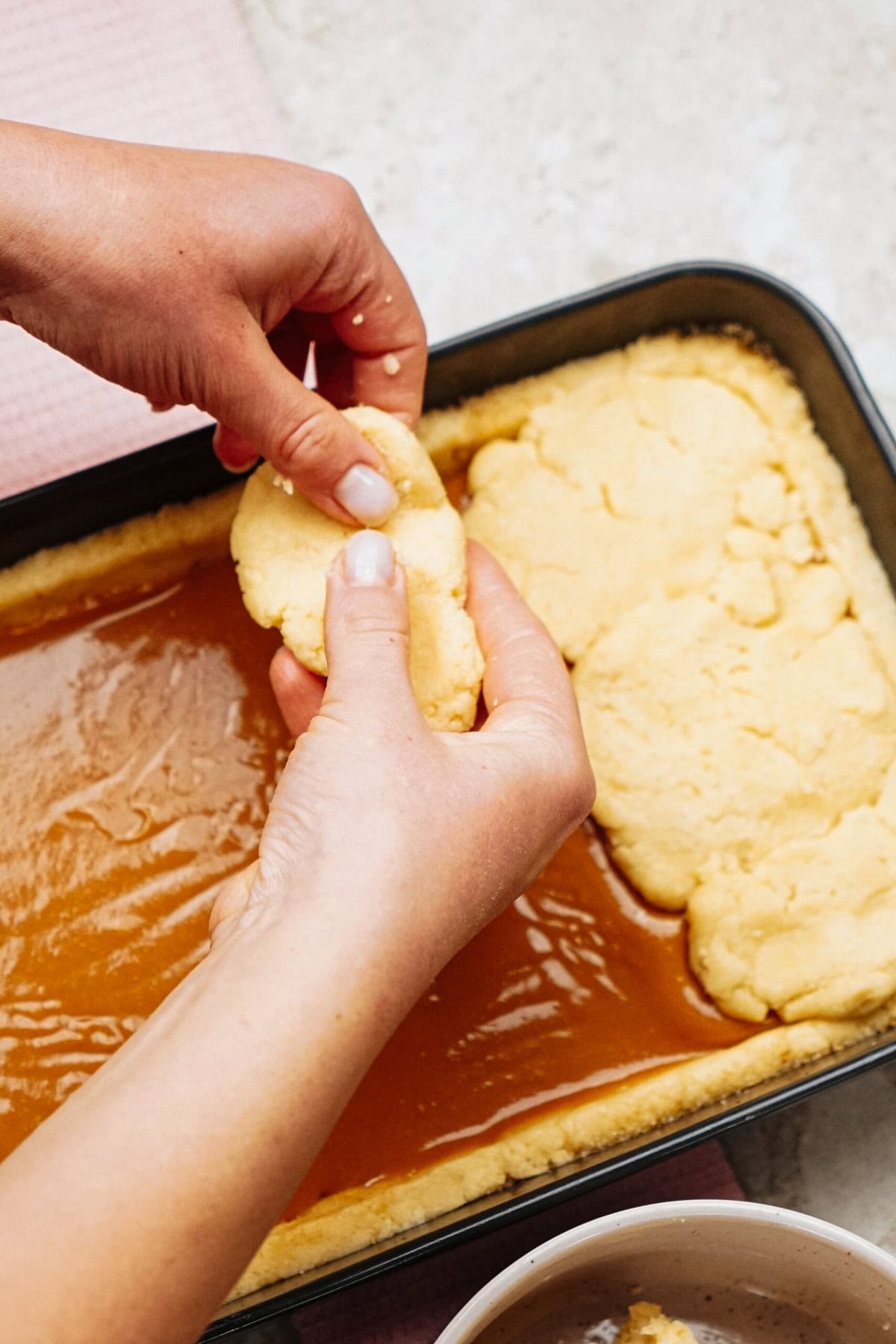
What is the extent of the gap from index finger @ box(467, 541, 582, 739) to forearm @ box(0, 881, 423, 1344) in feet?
1.15

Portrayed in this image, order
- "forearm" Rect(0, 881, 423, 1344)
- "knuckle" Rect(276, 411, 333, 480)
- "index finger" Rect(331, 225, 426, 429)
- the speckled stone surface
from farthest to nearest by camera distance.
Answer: the speckled stone surface → "index finger" Rect(331, 225, 426, 429) → "knuckle" Rect(276, 411, 333, 480) → "forearm" Rect(0, 881, 423, 1344)

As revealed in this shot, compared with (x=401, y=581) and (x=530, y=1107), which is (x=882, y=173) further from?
(x=530, y=1107)

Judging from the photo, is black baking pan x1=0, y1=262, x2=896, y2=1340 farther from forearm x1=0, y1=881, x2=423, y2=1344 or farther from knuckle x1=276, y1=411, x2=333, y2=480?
forearm x1=0, y1=881, x2=423, y2=1344

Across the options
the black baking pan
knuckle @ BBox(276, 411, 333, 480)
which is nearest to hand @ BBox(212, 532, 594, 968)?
knuckle @ BBox(276, 411, 333, 480)

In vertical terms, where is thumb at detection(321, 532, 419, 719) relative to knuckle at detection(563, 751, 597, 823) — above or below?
above

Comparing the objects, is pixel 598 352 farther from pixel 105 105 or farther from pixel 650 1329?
pixel 650 1329

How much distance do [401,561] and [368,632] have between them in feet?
0.76

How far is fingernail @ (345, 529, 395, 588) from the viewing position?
1.19 metres

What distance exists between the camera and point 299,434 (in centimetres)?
122

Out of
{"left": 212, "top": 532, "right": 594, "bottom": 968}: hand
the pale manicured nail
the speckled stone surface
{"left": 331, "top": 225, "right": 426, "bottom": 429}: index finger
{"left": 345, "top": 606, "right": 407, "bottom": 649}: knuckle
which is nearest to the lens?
{"left": 212, "top": 532, "right": 594, "bottom": 968}: hand

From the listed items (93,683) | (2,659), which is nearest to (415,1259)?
(93,683)

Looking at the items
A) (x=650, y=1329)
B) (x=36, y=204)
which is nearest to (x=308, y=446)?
(x=36, y=204)

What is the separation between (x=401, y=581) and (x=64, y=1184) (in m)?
0.68

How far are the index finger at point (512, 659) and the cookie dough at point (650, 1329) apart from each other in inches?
27.3
